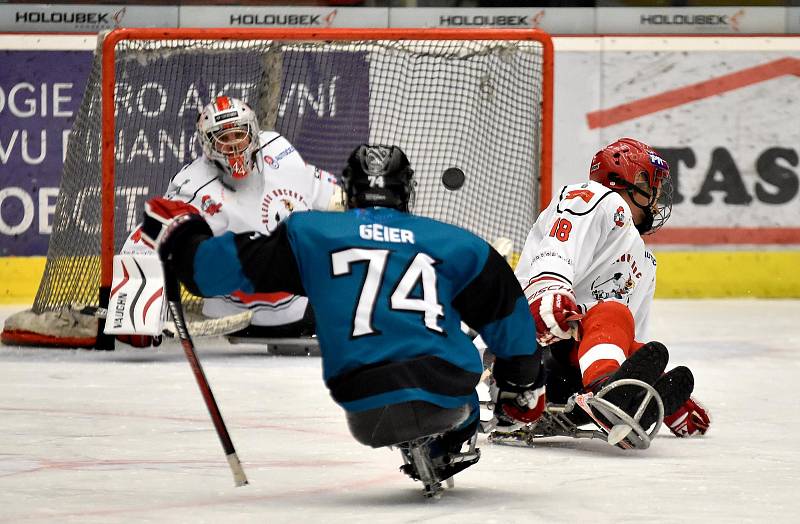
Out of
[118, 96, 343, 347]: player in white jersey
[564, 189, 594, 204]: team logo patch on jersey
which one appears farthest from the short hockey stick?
[118, 96, 343, 347]: player in white jersey

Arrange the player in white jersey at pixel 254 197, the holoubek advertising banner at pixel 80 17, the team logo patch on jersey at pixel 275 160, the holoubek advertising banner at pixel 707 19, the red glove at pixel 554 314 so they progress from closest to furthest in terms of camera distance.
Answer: the red glove at pixel 554 314 < the player in white jersey at pixel 254 197 < the team logo patch on jersey at pixel 275 160 < the holoubek advertising banner at pixel 80 17 < the holoubek advertising banner at pixel 707 19

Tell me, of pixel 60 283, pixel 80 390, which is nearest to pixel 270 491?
pixel 80 390

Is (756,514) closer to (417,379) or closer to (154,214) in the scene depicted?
(417,379)

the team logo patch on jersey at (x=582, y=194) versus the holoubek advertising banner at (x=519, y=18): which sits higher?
the holoubek advertising banner at (x=519, y=18)

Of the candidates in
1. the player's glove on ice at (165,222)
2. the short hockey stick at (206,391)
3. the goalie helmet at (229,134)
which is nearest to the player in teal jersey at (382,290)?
the player's glove on ice at (165,222)

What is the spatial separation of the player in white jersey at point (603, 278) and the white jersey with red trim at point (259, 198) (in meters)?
2.40

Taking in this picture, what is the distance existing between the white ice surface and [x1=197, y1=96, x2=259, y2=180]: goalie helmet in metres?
0.86

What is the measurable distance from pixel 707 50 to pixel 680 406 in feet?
17.3

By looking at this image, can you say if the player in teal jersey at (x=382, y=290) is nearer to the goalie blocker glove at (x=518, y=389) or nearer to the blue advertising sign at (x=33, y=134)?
the goalie blocker glove at (x=518, y=389)

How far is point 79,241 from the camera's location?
6.91 metres

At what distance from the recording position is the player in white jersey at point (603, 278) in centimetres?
395


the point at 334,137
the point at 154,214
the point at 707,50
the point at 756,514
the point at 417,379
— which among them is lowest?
the point at 756,514

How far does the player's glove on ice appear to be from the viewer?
10.4 feet

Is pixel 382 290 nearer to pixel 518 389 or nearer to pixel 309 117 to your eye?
pixel 518 389
